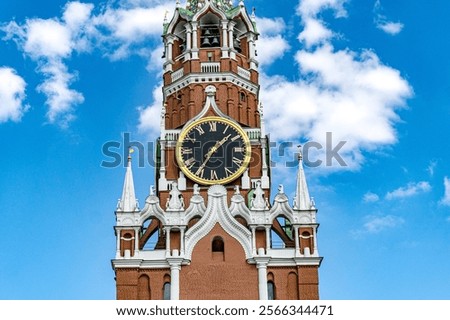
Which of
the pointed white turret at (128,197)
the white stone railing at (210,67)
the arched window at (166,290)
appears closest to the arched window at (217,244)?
the arched window at (166,290)

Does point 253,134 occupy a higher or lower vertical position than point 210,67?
lower

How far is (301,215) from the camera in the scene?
5312cm

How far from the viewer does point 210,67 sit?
6025 cm

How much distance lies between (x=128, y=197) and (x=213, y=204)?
A: 15.1 feet

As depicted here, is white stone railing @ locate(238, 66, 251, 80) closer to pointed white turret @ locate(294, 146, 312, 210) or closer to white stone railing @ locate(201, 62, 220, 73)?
white stone railing @ locate(201, 62, 220, 73)

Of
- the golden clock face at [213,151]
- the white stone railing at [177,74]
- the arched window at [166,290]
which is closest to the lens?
the arched window at [166,290]

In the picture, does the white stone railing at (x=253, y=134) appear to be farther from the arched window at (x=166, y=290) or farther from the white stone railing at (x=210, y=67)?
the arched window at (x=166, y=290)

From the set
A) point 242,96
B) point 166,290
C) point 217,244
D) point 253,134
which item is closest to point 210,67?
point 242,96

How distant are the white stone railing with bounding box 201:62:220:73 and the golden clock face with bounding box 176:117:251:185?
4.16 m

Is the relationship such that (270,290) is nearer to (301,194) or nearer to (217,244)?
(217,244)

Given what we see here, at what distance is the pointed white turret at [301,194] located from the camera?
176ft

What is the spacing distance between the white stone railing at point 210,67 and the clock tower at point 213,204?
6cm

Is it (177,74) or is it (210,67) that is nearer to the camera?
(210,67)
